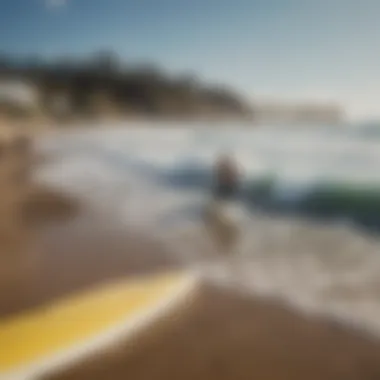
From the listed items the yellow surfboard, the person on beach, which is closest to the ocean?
the person on beach

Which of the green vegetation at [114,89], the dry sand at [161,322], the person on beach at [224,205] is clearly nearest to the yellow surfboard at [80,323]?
the dry sand at [161,322]

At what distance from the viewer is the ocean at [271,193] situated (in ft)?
4.57

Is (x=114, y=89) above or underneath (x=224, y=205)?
above

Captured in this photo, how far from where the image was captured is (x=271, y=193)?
4.87 feet

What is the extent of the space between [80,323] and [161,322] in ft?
0.70

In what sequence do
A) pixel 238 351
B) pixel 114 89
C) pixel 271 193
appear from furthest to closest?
pixel 114 89 < pixel 271 193 < pixel 238 351

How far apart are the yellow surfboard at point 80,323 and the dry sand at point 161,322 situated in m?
0.04

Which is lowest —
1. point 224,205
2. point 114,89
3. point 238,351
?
point 238,351

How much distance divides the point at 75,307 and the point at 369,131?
934 mm

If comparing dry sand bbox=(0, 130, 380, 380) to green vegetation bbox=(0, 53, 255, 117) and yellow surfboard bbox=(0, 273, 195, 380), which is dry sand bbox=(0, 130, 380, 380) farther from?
green vegetation bbox=(0, 53, 255, 117)

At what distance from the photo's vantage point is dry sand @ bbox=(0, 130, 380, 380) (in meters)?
1.28

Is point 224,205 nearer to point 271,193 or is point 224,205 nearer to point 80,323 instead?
point 271,193

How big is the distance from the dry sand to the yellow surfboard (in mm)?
36

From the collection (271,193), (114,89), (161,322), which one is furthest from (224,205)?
(114,89)
